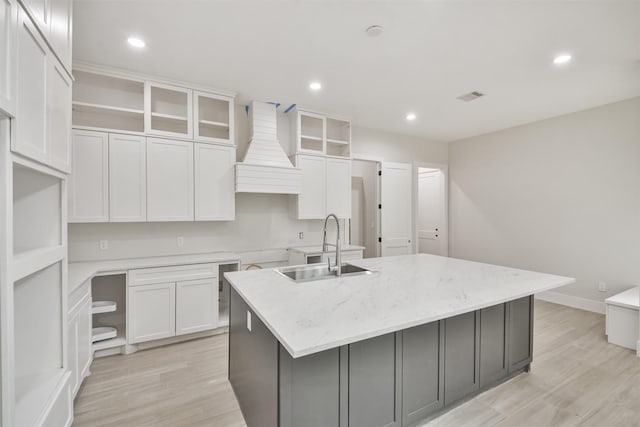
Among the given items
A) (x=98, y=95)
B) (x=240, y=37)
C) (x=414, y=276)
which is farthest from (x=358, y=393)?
(x=98, y=95)

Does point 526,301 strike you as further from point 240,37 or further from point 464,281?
point 240,37

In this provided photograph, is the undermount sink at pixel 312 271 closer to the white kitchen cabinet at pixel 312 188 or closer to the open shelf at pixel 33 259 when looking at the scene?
the open shelf at pixel 33 259

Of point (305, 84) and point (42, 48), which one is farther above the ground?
point (305, 84)

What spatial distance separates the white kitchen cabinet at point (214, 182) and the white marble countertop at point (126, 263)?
0.47 m

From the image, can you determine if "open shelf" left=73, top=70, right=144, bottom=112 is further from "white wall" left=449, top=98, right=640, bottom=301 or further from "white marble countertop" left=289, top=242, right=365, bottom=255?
"white wall" left=449, top=98, right=640, bottom=301


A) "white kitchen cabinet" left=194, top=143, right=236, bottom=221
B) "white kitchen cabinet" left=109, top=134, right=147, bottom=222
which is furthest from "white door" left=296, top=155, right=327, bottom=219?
"white kitchen cabinet" left=109, top=134, right=147, bottom=222

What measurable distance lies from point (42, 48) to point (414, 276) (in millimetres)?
2464

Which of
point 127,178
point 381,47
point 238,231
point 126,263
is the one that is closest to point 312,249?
point 238,231

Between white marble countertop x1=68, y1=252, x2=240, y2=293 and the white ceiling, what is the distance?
1933 mm

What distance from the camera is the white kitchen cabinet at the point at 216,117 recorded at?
3.47m

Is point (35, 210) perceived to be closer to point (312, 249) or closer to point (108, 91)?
point (108, 91)

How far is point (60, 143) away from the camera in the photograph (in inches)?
62.3

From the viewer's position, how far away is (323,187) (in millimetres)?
4234

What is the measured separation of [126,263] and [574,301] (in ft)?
18.7
